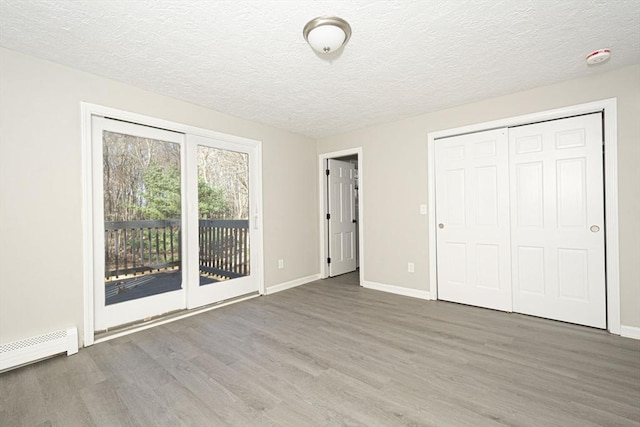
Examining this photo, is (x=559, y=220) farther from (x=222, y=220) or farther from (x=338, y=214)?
(x=222, y=220)

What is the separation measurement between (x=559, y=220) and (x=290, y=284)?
11.4 ft

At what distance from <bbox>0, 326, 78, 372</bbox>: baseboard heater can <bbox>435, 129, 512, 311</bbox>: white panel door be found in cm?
392

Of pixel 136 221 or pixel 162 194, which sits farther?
pixel 162 194

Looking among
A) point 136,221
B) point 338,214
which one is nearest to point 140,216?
point 136,221

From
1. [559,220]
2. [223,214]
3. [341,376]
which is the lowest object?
[341,376]

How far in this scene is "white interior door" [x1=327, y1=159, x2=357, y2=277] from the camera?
5.05 metres

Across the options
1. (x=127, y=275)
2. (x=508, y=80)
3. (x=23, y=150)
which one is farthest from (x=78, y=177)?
(x=508, y=80)

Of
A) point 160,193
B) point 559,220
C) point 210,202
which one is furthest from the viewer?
point 210,202

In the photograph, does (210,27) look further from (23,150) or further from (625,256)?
(625,256)

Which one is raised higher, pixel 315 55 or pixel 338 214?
pixel 315 55

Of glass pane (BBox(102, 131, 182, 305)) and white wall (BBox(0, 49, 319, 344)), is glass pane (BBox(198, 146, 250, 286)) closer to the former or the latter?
glass pane (BBox(102, 131, 182, 305))

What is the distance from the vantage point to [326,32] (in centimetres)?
192

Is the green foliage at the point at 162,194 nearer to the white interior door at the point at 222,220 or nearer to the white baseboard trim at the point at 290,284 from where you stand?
the white interior door at the point at 222,220

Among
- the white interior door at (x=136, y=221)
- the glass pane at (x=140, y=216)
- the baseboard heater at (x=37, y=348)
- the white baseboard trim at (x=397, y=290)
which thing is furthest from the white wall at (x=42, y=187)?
the white baseboard trim at (x=397, y=290)
